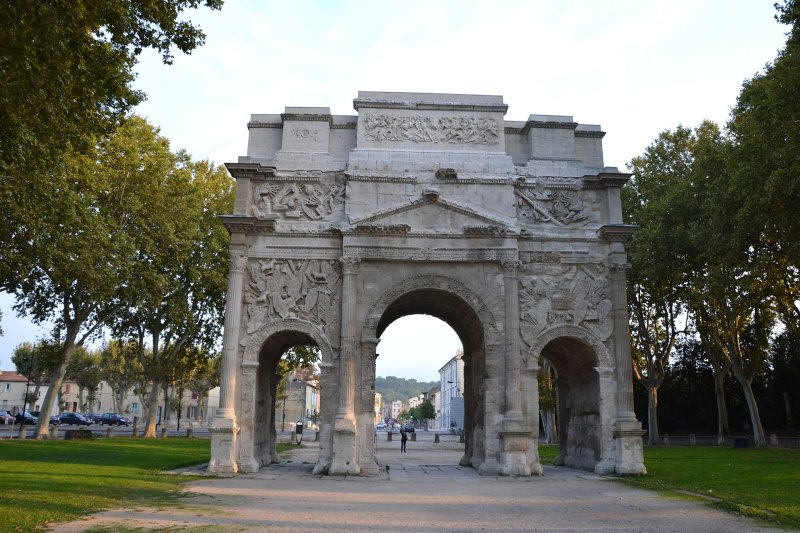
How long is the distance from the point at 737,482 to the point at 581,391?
6356mm

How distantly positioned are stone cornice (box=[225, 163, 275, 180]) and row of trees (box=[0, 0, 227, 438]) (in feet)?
13.3

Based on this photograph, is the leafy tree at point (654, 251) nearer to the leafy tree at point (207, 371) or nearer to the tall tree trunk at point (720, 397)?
the tall tree trunk at point (720, 397)

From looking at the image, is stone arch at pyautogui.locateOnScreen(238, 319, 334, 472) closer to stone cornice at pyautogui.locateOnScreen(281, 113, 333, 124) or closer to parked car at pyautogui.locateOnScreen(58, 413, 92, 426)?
stone cornice at pyautogui.locateOnScreen(281, 113, 333, 124)

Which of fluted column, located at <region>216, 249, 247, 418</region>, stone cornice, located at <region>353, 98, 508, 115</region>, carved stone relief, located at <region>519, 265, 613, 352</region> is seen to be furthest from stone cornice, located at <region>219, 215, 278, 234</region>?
carved stone relief, located at <region>519, 265, 613, 352</region>

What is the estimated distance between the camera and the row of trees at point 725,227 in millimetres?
18734

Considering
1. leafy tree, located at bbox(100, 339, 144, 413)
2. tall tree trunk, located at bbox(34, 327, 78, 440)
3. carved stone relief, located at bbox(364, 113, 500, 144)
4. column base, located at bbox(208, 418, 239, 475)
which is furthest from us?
leafy tree, located at bbox(100, 339, 144, 413)

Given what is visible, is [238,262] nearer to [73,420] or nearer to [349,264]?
[349,264]

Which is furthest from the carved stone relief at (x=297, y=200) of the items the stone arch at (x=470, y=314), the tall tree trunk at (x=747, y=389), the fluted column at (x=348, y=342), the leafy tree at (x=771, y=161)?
the tall tree trunk at (x=747, y=389)

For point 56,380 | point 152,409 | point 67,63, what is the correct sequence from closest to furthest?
point 67,63 → point 56,380 → point 152,409

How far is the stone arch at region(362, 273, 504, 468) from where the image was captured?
19859 mm

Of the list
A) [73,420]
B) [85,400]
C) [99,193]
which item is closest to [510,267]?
[99,193]

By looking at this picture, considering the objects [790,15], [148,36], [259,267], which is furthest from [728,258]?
[148,36]

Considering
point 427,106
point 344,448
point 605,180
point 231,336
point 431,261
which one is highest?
point 427,106

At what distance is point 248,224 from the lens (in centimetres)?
2017
